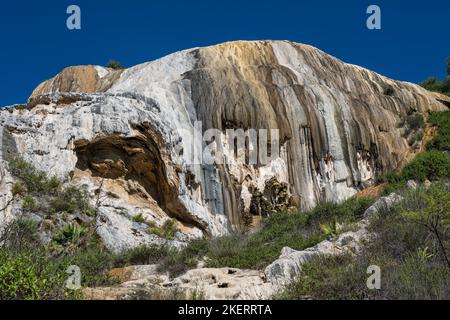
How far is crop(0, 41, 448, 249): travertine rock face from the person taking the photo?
15.7m

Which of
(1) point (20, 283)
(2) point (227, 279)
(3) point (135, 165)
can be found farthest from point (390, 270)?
(3) point (135, 165)

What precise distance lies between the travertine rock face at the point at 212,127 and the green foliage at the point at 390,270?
674cm

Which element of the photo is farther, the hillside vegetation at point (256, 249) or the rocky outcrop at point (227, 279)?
the rocky outcrop at point (227, 279)

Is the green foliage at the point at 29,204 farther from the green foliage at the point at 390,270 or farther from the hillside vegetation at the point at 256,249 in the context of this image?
the green foliage at the point at 390,270

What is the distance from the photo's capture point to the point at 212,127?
21.1 metres

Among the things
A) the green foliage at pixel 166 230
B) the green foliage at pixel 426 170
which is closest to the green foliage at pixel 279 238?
the green foliage at pixel 166 230

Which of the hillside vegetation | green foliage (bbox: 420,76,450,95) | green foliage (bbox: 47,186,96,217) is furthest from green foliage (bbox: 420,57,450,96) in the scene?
green foliage (bbox: 47,186,96,217)

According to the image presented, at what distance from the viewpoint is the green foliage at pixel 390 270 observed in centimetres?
672

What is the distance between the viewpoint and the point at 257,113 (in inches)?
877

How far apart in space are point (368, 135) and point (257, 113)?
617 cm

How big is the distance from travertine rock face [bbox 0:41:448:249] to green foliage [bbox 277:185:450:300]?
22.1 feet

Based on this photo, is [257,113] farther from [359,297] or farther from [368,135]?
[359,297]

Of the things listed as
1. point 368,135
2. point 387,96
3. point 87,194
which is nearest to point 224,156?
point 87,194

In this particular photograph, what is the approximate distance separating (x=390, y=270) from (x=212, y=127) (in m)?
13.9
